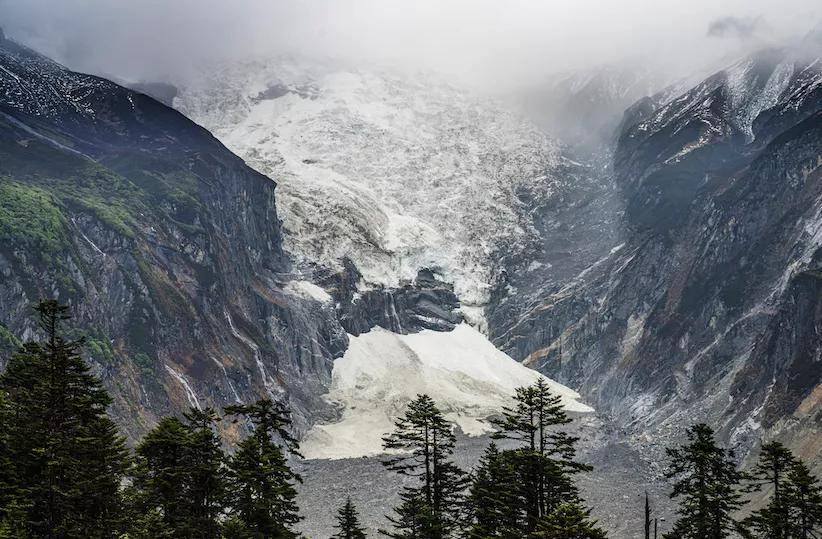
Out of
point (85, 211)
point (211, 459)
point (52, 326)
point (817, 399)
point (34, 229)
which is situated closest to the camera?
point (52, 326)

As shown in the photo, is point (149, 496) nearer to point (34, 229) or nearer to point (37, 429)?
point (37, 429)

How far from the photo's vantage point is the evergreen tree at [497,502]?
53938mm

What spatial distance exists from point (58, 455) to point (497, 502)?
2498cm

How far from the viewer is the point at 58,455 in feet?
162

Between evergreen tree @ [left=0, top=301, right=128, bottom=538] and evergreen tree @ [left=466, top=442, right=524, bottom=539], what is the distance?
69.3ft

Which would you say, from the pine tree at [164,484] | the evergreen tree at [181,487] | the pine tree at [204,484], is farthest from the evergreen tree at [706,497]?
the pine tree at [164,484]

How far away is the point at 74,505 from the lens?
51.3 metres

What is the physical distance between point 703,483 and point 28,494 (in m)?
41.1

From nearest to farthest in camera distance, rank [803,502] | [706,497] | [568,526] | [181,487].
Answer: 1. [568,526]
2. [181,487]
3. [706,497]
4. [803,502]

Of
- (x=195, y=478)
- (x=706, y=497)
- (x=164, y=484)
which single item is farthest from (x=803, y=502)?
(x=164, y=484)

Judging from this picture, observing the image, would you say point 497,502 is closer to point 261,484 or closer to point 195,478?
point 261,484

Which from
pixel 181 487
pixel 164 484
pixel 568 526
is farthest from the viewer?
pixel 181 487

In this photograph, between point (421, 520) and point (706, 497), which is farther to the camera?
point (706, 497)

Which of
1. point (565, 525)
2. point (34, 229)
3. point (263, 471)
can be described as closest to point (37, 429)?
point (263, 471)
